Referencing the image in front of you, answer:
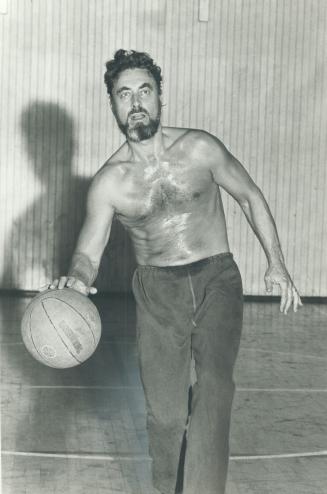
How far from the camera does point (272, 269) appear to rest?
14.9ft

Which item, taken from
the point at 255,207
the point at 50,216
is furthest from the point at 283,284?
the point at 50,216

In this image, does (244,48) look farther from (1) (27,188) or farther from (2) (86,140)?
(1) (27,188)

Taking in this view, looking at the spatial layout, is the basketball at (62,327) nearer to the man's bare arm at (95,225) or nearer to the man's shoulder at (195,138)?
the man's bare arm at (95,225)

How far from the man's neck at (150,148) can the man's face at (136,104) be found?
0.07 metres

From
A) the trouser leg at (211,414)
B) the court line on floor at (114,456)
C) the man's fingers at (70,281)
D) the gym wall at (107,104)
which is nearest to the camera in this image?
the trouser leg at (211,414)

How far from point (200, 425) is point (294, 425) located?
2012 millimetres

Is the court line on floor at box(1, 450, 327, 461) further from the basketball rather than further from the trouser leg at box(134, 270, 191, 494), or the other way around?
the basketball

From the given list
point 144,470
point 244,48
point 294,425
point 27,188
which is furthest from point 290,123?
point 144,470

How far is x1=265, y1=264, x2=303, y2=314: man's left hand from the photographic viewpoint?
445cm

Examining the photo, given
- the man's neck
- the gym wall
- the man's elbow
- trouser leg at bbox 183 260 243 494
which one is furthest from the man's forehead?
the gym wall

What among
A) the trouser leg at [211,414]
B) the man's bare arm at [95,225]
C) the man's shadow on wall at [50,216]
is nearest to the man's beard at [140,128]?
the man's bare arm at [95,225]

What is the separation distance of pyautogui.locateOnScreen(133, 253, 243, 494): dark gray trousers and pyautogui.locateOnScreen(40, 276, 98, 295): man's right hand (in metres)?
0.29

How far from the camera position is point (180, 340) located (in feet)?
14.8

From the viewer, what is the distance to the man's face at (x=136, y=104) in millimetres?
4551
